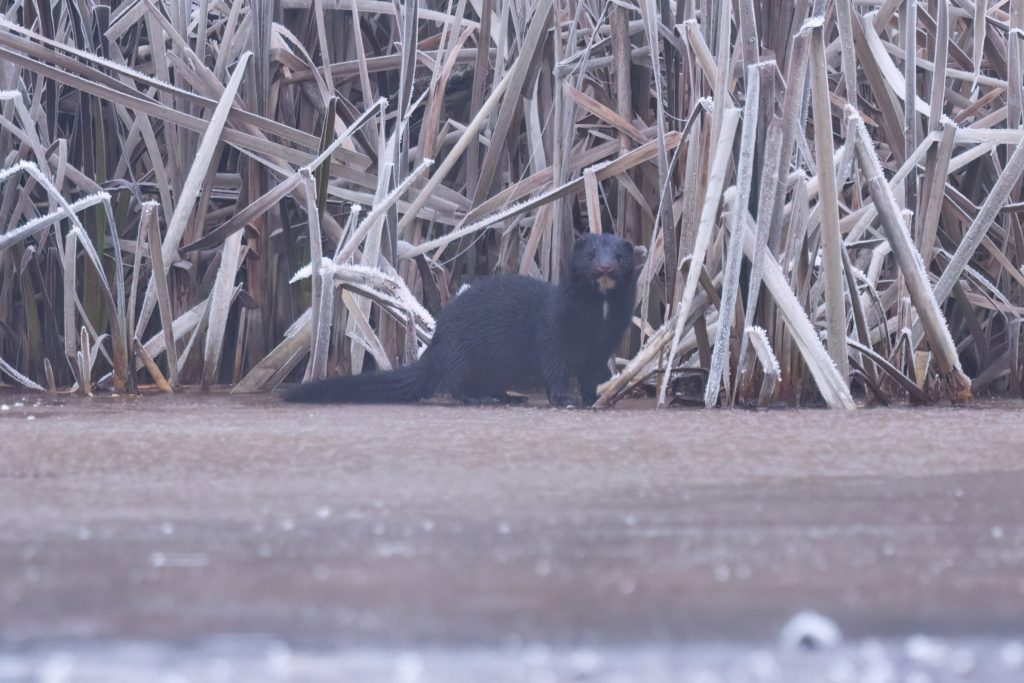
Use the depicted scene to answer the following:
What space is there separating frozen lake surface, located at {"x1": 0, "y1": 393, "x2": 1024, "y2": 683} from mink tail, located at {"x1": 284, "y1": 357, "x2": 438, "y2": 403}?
1.00 metres

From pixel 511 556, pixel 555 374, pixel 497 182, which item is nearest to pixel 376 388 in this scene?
pixel 555 374

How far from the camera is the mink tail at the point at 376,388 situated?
11.3ft

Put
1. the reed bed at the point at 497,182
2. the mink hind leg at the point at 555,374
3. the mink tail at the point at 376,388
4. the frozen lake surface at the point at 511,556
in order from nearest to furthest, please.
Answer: the frozen lake surface at the point at 511,556 < the reed bed at the point at 497,182 < the mink tail at the point at 376,388 < the mink hind leg at the point at 555,374

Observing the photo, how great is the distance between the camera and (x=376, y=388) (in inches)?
144

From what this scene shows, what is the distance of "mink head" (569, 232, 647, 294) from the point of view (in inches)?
148

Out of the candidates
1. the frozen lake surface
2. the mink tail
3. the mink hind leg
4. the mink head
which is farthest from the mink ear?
the frozen lake surface

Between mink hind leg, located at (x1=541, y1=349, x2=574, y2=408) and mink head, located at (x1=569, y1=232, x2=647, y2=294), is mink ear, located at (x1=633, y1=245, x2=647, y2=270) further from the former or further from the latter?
mink hind leg, located at (x1=541, y1=349, x2=574, y2=408)

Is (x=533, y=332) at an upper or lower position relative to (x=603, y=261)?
lower

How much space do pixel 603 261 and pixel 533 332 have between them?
46cm

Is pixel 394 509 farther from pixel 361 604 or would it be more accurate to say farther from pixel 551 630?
pixel 551 630

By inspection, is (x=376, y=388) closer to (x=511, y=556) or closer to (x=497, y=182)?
(x=497, y=182)

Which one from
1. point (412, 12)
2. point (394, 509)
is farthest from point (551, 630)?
point (412, 12)

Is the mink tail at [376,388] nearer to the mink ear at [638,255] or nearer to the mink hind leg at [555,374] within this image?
the mink hind leg at [555,374]

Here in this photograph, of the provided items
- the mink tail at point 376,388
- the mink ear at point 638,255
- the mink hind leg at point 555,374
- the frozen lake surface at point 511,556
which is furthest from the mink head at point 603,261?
the frozen lake surface at point 511,556
